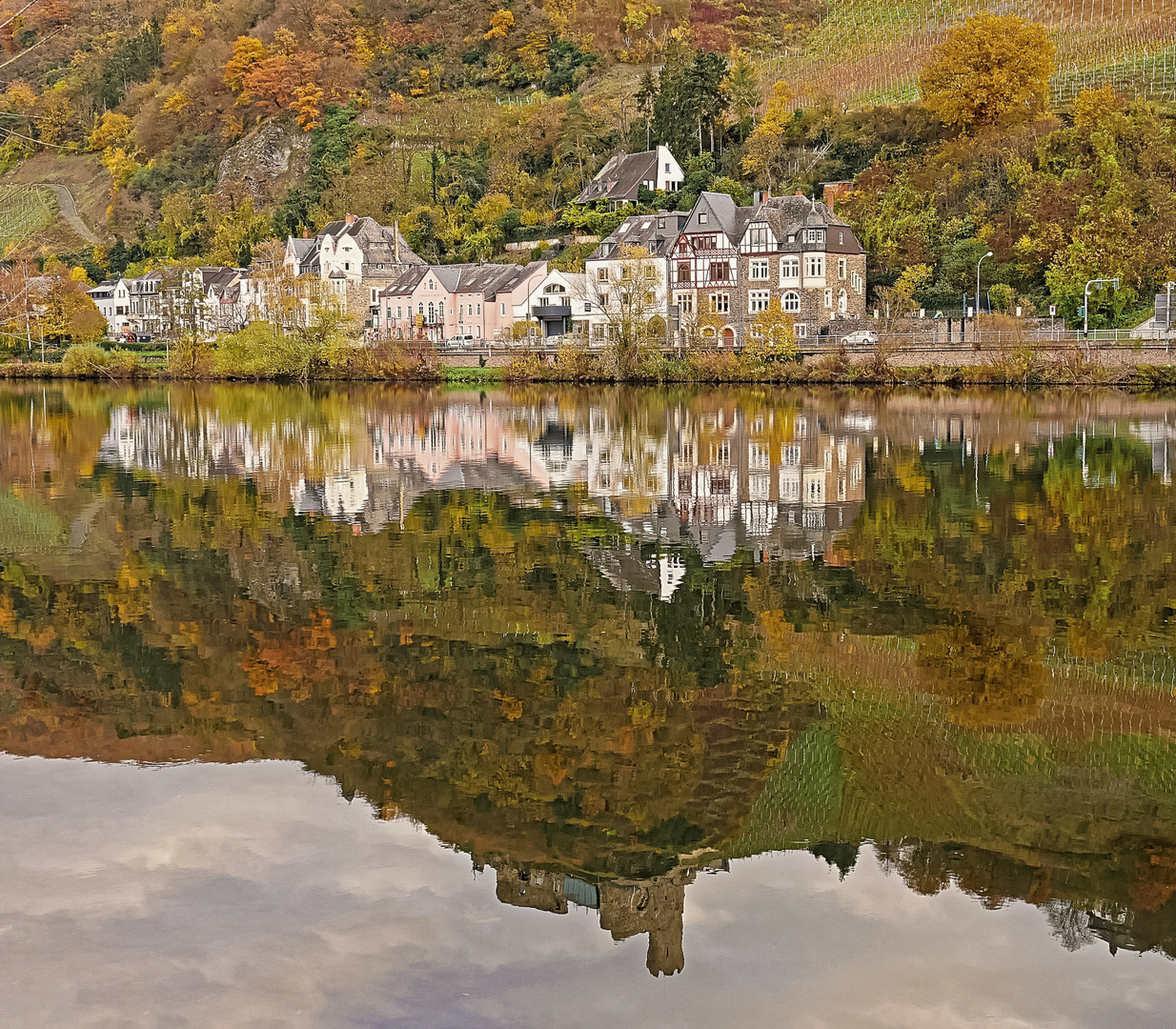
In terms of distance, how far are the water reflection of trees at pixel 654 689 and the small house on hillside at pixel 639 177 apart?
3047 inches

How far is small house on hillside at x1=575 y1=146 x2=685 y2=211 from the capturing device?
315 ft

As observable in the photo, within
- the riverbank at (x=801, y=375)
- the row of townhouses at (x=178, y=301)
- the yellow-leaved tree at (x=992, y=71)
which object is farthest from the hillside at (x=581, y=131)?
the riverbank at (x=801, y=375)

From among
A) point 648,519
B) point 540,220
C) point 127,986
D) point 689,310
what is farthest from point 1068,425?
point 540,220

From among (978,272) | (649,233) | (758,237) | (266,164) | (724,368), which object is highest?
(266,164)

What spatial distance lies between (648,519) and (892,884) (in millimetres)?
14117

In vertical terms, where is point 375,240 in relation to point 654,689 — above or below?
above

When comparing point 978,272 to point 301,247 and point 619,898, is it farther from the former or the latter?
point 619,898

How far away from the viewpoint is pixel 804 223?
80438 mm

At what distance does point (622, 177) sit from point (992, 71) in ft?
86.3

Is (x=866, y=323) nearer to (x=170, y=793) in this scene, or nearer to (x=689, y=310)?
(x=689, y=310)

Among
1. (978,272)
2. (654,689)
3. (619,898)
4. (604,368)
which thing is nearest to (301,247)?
(604,368)

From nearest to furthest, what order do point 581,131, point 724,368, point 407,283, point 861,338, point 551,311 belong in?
point 724,368 < point 861,338 < point 551,311 < point 407,283 < point 581,131

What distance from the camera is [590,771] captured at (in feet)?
31.9

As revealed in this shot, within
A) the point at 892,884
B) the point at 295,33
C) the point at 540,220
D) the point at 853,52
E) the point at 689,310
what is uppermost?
the point at 295,33
